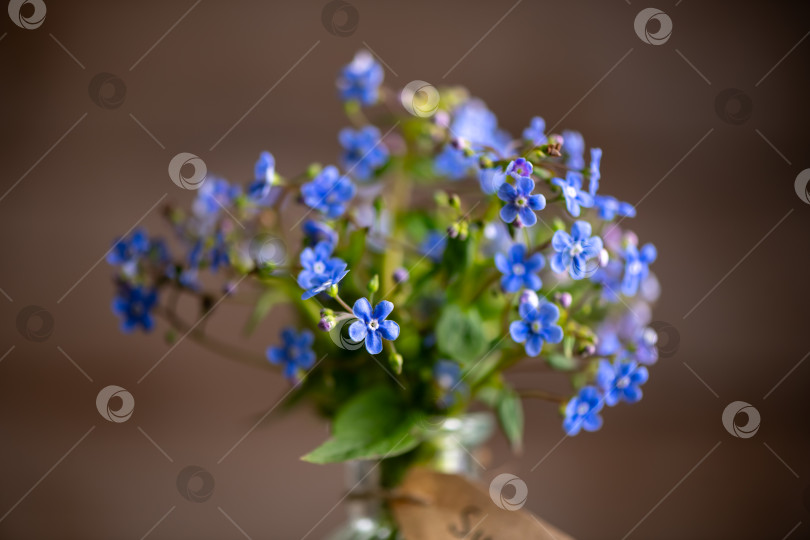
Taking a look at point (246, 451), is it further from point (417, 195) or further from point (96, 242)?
point (417, 195)

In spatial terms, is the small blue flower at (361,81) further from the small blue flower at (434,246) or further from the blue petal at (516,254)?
the blue petal at (516,254)

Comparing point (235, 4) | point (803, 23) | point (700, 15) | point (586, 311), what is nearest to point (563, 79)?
point (700, 15)


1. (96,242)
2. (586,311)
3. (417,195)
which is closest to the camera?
(586,311)

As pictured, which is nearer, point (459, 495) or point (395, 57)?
point (459, 495)

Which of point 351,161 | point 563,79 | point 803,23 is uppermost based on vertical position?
point 803,23

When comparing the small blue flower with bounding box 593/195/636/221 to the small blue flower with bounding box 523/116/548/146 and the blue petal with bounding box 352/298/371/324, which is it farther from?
the blue petal with bounding box 352/298/371/324

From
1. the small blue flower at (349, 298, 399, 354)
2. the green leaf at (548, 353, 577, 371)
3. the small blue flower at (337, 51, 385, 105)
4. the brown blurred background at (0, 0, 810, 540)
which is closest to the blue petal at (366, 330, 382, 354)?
the small blue flower at (349, 298, 399, 354)

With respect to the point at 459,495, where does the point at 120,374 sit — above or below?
below

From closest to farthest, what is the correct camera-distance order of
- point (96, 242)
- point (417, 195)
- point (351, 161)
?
point (351, 161), point (96, 242), point (417, 195)
